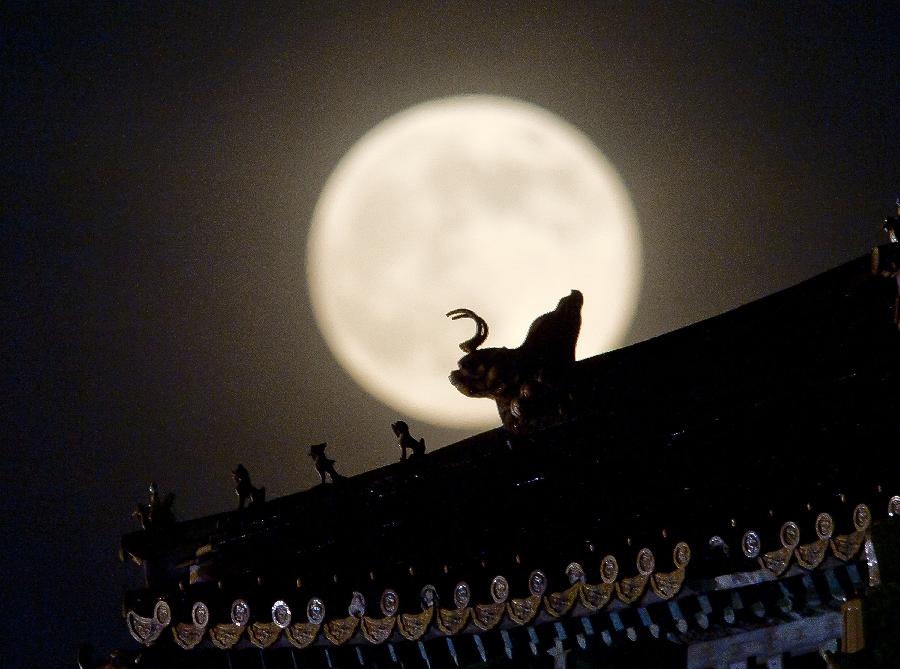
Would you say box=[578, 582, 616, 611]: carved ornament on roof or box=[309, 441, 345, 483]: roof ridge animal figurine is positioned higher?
box=[309, 441, 345, 483]: roof ridge animal figurine

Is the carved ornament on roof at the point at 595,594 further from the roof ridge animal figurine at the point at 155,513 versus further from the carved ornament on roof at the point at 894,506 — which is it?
the roof ridge animal figurine at the point at 155,513

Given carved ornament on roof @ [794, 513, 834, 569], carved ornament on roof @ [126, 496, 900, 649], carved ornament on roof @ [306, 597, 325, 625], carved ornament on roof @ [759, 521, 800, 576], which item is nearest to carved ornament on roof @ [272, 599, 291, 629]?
carved ornament on roof @ [126, 496, 900, 649]

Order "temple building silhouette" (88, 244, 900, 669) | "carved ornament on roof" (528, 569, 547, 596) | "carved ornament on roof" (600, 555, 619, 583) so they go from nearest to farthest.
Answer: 1. "temple building silhouette" (88, 244, 900, 669)
2. "carved ornament on roof" (600, 555, 619, 583)
3. "carved ornament on roof" (528, 569, 547, 596)

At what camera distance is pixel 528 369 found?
8.61 m

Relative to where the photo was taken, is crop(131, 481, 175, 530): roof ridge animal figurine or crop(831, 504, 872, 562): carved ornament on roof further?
crop(131, 481, 175, 530): roof ridge animal figurine

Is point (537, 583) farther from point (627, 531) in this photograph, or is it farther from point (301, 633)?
point (301, 633)

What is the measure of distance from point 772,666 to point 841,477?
47.6 inches

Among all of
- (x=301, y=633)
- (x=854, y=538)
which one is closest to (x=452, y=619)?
(x=301, y=633)

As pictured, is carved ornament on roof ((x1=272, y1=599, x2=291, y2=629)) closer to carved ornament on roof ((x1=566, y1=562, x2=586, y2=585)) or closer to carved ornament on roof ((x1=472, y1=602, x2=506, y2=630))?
carved ornament on roof ((x1=472, y1=602, x2=506, y2=630))

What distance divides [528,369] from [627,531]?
1.85 metres

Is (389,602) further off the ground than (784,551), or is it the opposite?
(389,602)

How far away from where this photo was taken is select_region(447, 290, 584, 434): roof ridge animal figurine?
8242 millimetres

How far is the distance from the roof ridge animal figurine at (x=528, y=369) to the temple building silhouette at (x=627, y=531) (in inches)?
1.4

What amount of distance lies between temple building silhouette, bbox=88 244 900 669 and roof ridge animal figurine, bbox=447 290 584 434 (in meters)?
0.04
